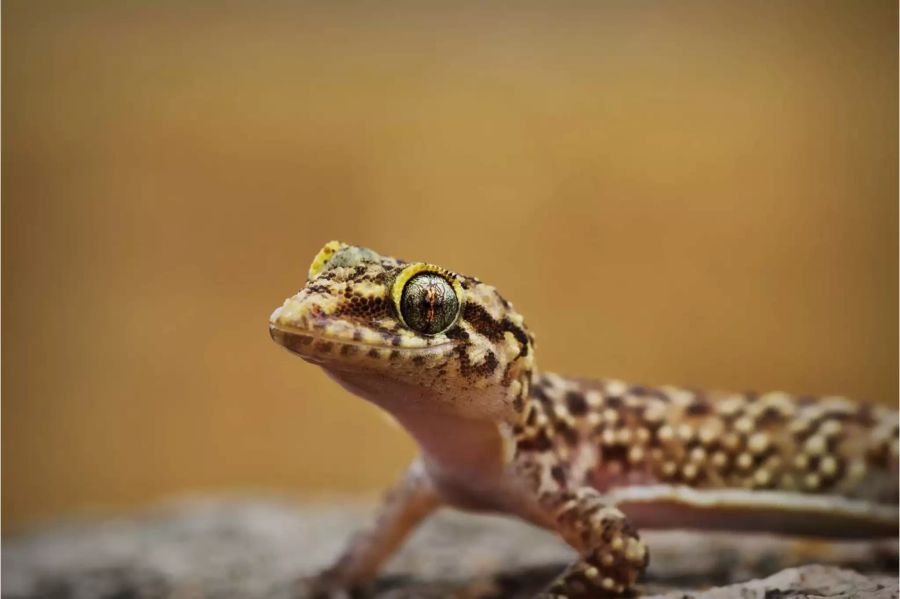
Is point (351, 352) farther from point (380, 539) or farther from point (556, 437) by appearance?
point (380, 539)

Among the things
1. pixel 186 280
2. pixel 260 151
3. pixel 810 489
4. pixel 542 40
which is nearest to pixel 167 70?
pixel 260 151

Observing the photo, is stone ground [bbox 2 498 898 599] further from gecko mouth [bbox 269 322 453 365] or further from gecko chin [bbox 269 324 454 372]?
gecko mouth [bbox 269 322 453 365]

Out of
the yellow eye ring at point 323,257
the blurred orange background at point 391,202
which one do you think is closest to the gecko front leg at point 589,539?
the blurred orange background at point 391,202

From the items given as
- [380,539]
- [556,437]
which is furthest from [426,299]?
[380,539]

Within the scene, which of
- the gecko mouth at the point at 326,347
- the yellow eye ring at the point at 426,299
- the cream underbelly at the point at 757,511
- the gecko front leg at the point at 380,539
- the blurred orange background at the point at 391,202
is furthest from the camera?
the blurred orange background at the point at 391,202

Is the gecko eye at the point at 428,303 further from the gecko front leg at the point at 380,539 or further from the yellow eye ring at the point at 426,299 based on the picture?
the gecko front leg at the point at 380,539

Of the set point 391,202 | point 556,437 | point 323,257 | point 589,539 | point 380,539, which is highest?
point 391,202

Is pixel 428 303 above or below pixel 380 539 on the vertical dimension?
above

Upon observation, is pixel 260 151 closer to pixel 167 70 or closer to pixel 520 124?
pixel 167 70
